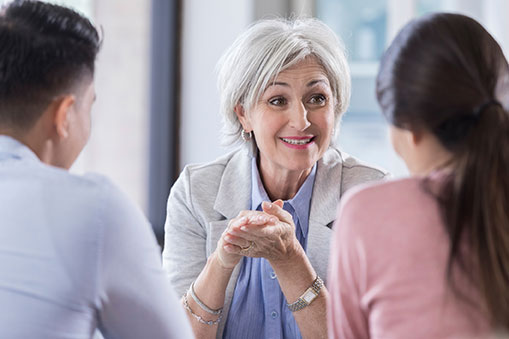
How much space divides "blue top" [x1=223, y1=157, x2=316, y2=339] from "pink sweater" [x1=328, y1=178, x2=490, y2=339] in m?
0.74

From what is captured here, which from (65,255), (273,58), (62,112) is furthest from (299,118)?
(65,255)

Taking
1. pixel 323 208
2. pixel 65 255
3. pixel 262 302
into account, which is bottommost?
pixel 262 302

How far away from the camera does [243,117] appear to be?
1.99 metres

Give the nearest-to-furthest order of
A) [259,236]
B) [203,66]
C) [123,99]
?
[259,236]
[203,66]
[123,99]

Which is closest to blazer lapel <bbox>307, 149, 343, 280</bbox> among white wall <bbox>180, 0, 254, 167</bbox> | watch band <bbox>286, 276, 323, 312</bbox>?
watch band <bbox>286, 276, 323, 312</bbox>

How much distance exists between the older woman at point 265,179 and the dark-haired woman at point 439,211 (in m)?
0.65

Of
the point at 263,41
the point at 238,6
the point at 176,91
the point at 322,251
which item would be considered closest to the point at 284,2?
the point at 238,6

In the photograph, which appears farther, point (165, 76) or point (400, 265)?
point (165, 76)

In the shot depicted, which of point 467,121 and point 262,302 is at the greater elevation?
point 467,121

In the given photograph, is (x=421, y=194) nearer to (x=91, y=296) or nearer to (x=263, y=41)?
(x=91, y=296)

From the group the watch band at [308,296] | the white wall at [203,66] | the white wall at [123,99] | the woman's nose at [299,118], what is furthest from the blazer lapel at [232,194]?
the white wall at [123,99]

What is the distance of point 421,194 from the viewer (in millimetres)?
998

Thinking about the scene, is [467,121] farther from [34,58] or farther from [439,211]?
[34,58]

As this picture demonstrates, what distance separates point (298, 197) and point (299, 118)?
0.22 meters
